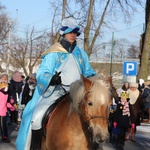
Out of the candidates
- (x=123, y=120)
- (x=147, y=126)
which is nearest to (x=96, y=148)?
(x=123, y=120)

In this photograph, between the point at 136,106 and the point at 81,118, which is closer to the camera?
the point at 81,118

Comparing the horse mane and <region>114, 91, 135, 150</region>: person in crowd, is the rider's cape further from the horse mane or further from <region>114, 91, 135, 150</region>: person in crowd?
<region>114, 91, 135, 150</region>: person in crowd

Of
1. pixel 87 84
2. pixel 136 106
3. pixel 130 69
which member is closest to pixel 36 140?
pixel 87 84

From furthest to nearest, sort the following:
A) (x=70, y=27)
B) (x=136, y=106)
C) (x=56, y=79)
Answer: (x=136, y=106), (x=70, y=27), (x=56, y=79)

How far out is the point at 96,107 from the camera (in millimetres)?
4410

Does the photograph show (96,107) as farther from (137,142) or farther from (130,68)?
(130,68)

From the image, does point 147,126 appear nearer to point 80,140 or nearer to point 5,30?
point 80,140

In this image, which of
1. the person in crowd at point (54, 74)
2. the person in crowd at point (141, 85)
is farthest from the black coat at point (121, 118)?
the person in crowd at point (141, 85)

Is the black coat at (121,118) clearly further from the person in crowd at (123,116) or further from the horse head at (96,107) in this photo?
the horse head at (96,107)

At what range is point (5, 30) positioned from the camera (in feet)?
155

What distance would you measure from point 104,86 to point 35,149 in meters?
1.47

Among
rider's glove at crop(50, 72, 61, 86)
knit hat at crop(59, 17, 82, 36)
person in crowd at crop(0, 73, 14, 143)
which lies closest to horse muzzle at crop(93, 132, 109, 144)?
rider's glove at crop(50, 72, 61, 86)

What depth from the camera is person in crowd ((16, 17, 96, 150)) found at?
5.31 m

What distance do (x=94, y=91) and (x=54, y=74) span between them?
0.93 m
